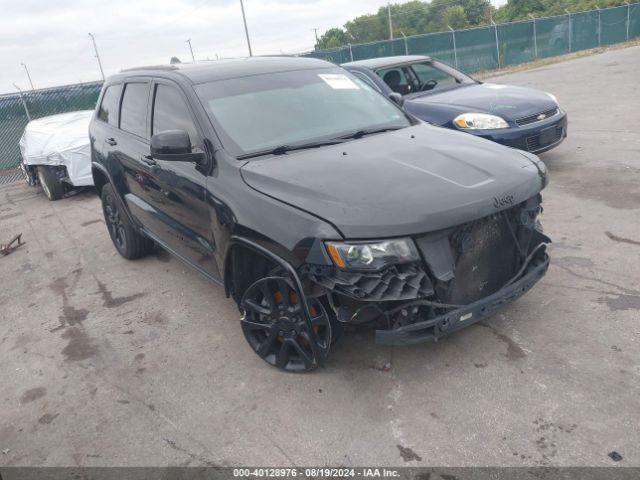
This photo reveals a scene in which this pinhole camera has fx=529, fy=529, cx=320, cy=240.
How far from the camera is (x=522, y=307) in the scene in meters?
3.66

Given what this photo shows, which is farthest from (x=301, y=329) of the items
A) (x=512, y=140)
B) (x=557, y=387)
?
(x=512, y=140)

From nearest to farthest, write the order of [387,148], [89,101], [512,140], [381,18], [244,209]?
1. [244,209]
2. [387,148]
3. [512,140]
4. [89,101]
5. [381,18]

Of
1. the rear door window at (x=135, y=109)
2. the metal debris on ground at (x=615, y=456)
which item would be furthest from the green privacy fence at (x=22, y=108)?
the metal debris on ground at (x=615, y=456)

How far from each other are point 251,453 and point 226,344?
1.16 meters

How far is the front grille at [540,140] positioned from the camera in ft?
20.2

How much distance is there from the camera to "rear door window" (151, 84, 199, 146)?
368 cm

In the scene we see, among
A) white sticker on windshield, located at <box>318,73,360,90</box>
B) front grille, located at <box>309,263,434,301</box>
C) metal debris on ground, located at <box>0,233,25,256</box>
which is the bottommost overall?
metal debris on ground, located at <box>0,233,25,256</box>

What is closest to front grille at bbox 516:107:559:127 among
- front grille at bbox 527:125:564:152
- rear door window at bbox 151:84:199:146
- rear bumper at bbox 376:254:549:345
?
front grille at bbox 527:125:564:152

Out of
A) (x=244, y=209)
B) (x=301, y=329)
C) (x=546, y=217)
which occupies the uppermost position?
(x=244, y=209)

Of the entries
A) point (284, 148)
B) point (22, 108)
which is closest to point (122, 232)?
point (284, 148)

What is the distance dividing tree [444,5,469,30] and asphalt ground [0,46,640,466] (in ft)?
263

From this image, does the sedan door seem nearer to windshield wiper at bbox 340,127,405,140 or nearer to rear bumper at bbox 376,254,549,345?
windshield wiper at bbox 340,127,405,140

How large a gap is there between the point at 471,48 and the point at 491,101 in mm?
17857

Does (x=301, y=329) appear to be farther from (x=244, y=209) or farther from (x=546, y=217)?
(x=546, y=217)
